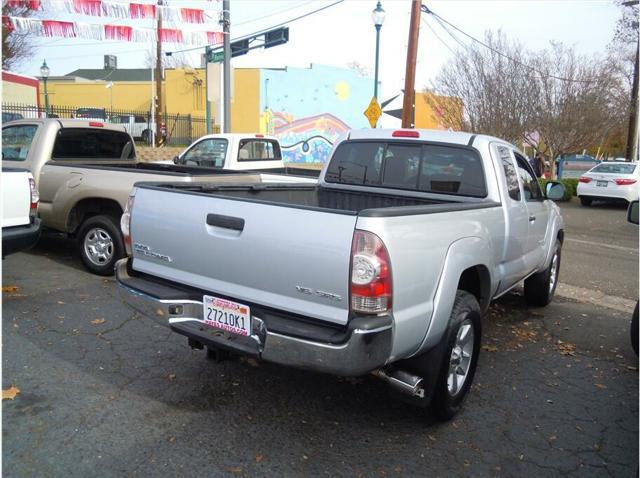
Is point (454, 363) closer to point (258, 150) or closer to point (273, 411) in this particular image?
point (273, 411)

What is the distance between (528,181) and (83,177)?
17.1 ft

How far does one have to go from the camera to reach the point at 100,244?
6.94 metres

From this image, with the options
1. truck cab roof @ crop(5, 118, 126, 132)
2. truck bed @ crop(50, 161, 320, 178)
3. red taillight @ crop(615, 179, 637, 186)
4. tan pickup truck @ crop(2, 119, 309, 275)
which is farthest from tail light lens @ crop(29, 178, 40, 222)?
red taillight @ crop(615, 179, 637, 186)

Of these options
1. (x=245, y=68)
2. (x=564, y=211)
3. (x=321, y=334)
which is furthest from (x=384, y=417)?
(x=245, y=68)

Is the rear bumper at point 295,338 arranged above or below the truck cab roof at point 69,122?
below

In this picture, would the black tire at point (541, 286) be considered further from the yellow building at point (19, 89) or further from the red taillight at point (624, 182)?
the yellow building at point (19, 89)

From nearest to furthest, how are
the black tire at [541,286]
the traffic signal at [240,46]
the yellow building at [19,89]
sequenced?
the black tire at [541,286] → the traffic signal at [240,46] → the yellow building at [19,89]

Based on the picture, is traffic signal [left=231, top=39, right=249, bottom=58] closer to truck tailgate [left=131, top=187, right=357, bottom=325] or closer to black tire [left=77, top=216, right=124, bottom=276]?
black tire [left=77, top=216, right=124, bottom=276]

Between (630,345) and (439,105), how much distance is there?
22.5 meters

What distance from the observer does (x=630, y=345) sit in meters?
5.33

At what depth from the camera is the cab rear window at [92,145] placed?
7.80 meters

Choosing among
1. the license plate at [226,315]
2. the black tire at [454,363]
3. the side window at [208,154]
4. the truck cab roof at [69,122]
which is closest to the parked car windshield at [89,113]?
the side window at [208,154]

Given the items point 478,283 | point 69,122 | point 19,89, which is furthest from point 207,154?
point 19,89

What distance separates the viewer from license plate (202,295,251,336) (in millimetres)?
3186
